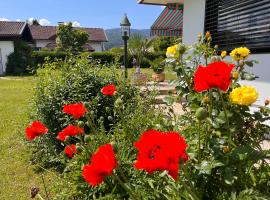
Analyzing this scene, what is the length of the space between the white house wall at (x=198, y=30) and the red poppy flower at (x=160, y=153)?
5.59 m

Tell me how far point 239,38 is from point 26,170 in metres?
5.58

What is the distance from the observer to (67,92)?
18.5 feet

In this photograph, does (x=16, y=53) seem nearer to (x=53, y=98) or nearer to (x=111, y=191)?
(x=53, y=98)

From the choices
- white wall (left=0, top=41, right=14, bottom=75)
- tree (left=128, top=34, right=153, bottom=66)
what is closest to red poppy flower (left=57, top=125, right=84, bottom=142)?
tree (left=128, top=34, right=153, bottom=66)

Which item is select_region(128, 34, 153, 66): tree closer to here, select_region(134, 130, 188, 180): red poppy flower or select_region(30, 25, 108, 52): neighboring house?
select_region(134, 130, 188, 180): red poppy flower

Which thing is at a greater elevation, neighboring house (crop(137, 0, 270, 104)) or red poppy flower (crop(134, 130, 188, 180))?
neighboring house (crop(137, 0, 270, 104))

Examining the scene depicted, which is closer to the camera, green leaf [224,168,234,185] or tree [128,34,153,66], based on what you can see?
green leaf [224,168,234,185]

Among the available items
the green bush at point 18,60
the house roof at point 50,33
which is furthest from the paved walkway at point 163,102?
the house roof at point 50,33

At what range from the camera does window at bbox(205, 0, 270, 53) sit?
672cm

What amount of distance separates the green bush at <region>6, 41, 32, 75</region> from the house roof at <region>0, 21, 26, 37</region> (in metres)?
2.05

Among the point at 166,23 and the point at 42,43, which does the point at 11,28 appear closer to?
the point at 166,23

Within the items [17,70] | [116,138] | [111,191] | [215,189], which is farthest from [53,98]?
[17,70]

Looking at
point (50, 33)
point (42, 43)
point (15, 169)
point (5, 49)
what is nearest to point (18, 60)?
point (5, 49)

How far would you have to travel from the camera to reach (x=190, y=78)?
312 cm
